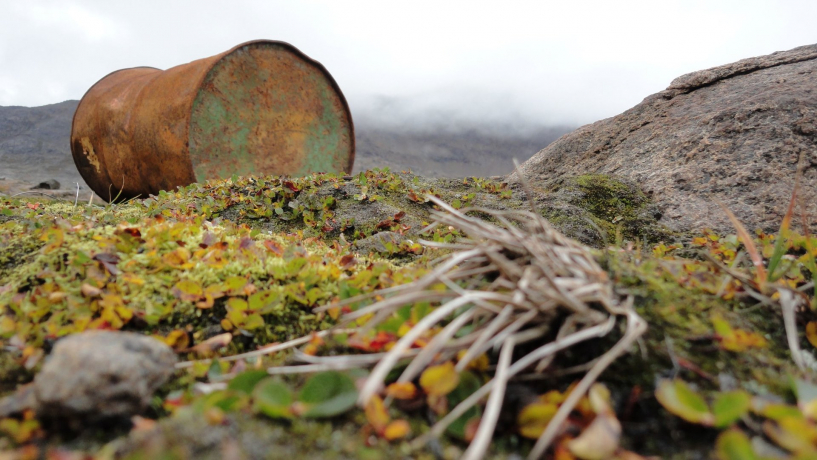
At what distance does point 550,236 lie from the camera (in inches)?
49.3

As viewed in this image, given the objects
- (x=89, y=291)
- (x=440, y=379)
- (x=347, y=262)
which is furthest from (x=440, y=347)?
(x=89, y=291)

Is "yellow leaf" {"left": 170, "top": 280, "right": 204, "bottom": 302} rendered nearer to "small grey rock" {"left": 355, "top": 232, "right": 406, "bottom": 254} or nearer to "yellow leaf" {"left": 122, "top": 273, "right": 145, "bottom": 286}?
"yellow leaf" {"left": 122, "top": 273, "right": 145, "bottom": 286}

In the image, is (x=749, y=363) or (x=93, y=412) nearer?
(x=93, y=412)

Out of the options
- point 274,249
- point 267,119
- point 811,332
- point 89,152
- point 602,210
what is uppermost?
A: point 267,119

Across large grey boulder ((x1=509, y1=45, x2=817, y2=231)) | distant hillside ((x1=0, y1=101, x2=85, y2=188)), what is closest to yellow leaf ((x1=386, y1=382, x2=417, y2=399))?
large grey boulder ((x1=509, y1=45, x2=817, y2=231))

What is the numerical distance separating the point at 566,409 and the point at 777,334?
2.77 ft

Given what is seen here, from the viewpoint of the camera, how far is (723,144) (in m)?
3.72

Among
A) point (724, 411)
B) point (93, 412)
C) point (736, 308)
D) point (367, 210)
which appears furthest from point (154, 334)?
point (367, 210)

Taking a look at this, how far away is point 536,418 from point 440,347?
24 cm

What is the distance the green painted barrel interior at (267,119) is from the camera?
4.89m

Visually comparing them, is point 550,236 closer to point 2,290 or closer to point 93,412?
point 93,412

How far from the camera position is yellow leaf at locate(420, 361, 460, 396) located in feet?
2.96

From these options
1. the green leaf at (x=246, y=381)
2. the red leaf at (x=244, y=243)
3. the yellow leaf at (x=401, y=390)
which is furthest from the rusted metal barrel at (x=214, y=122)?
the yellow leaf at (x=401, y=390)

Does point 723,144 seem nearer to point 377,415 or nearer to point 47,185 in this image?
point 377,415
